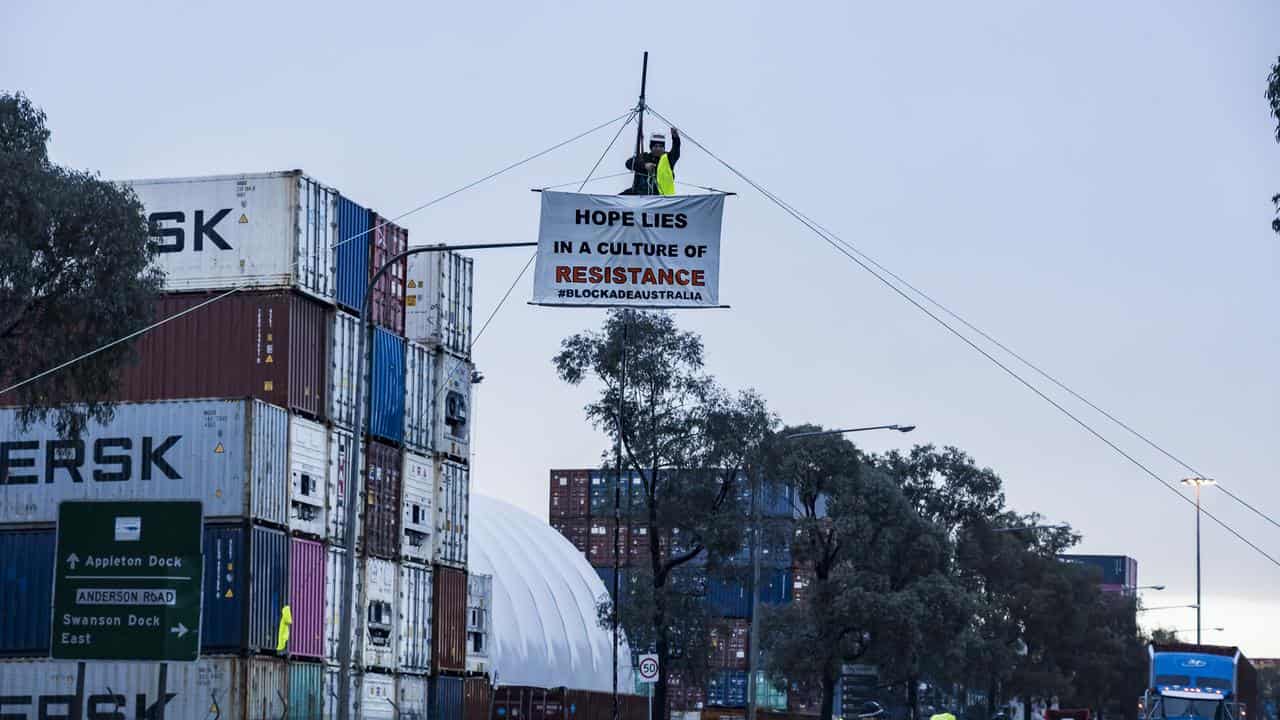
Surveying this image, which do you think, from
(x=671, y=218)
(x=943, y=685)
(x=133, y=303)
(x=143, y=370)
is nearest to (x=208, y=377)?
(x=143, y=370)

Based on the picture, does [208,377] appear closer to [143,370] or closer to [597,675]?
[143,370]

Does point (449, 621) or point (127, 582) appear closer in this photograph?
point (127, 582)

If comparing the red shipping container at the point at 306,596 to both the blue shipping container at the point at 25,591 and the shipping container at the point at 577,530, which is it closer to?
the blue shipping container at the point at 25,591

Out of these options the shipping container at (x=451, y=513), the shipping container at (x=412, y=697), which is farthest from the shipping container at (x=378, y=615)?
the shipping container at (x=451, y=513)

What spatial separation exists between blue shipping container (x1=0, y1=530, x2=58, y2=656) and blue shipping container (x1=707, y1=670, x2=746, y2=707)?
73698 mm

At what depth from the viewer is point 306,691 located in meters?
39.8

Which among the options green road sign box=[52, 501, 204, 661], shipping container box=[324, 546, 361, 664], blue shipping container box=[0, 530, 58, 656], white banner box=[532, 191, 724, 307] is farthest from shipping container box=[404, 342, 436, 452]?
green road sign box=[52, 501, 204, 661]

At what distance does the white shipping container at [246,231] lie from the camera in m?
40.3

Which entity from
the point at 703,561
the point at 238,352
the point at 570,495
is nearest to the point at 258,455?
the point at 238,352

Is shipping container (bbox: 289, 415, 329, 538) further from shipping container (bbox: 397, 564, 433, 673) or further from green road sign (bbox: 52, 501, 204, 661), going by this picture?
green road sign (bbox: 52, 501, 204, 661)

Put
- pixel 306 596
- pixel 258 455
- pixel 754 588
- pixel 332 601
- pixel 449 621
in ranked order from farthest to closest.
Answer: pixel 754 588, pixel 449 621, pixel 332 601, pixel 306 596, pixel 258 455

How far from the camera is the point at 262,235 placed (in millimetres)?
40406

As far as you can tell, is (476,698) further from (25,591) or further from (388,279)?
(25,591)

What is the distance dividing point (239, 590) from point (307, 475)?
10.7 feet
